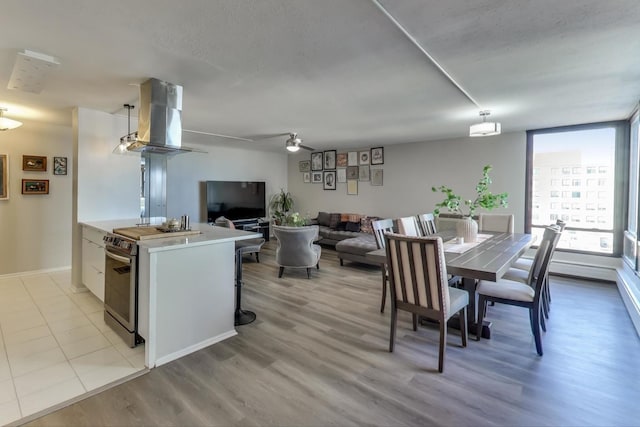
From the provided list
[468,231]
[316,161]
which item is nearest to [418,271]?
[468,231]

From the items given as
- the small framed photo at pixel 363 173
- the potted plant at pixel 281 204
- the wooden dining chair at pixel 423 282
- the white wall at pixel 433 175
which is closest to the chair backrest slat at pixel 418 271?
the wooden dining chair at pixel 423 282

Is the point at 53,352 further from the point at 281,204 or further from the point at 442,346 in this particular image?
the point at 281,204

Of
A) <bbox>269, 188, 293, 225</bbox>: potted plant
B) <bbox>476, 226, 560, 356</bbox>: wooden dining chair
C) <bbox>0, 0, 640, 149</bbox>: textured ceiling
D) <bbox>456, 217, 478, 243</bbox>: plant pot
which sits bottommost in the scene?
<bbox>476, 226, 560, 356</bbox>: wooden dining chair

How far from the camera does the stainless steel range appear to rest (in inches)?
98.0

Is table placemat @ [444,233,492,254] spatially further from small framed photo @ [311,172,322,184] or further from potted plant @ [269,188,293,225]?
potted plant @ [269,188,293,225]

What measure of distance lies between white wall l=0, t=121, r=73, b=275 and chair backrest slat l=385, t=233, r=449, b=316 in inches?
215

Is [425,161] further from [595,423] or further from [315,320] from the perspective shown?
[595,423]

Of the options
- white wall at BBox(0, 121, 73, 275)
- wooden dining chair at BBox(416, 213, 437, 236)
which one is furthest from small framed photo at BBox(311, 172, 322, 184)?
white wall at BBox(0, 121, 73, 275)

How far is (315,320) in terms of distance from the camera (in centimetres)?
318

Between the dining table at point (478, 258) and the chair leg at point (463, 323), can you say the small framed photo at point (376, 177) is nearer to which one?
the dining table at point (478, 258)

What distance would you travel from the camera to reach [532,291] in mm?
2604

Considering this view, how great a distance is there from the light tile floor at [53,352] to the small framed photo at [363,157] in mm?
5634

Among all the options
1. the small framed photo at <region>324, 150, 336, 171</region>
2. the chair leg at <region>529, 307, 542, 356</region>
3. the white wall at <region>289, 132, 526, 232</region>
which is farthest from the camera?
the small framed photo at <region>324, 150, 336, 171</region>

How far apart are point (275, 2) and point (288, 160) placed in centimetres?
709
